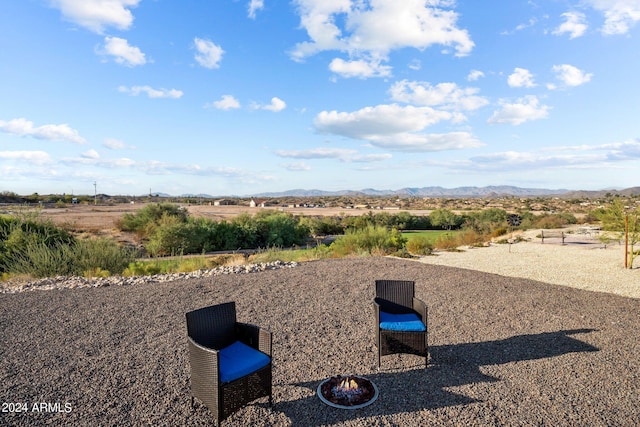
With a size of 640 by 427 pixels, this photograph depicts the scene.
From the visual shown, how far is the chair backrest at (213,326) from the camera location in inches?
146

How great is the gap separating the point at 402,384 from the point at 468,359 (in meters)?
1.21

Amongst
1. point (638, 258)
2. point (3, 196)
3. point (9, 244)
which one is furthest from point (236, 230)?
point (3, 196)

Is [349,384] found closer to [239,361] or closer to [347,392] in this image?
[347,392]

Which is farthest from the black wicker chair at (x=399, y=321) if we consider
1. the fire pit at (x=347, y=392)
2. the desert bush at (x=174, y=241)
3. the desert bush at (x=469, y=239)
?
the desert bush at (x=174, y=241)

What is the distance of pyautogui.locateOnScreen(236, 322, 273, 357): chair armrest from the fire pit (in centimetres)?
75

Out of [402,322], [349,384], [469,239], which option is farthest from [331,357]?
[469,239]

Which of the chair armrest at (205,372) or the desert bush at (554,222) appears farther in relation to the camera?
the desert bush at (554,222)

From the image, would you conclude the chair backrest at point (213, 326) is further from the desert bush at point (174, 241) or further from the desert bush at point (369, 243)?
the desert bush at point (174, 241)

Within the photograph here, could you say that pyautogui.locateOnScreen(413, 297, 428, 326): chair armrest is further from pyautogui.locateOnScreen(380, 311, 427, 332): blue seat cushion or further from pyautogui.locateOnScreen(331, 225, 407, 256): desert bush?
pyautogui.locateOnScreen(331, 225, 407, 256): desert bush

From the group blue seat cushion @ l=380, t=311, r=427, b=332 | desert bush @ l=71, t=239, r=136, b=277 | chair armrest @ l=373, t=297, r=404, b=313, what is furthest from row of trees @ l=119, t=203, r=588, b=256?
blue seat cushion @ l=380, t=311, r=427, b=332

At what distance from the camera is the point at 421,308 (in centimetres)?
479

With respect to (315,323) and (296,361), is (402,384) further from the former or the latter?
(315,323)

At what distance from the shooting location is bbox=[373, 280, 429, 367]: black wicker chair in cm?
447

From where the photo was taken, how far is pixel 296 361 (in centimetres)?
461
